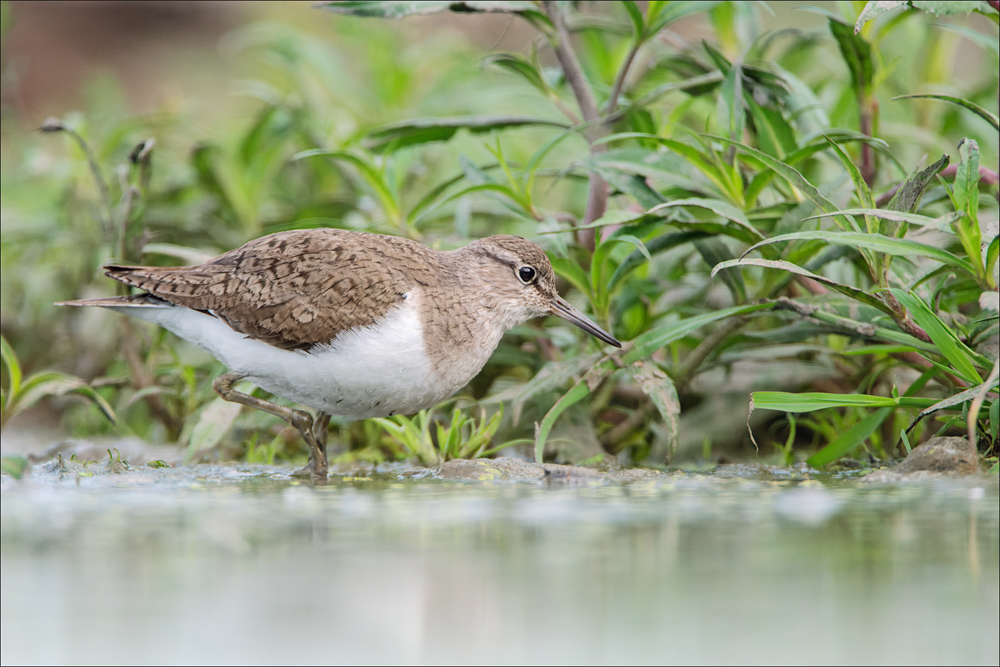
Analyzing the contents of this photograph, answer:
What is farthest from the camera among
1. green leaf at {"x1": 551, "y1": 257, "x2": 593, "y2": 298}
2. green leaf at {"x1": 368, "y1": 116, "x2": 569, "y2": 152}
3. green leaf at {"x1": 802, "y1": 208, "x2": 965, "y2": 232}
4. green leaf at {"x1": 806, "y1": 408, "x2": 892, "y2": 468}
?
green leaf at {"x1": 368, "y1": 116, "x2": 569, "y2": 152}

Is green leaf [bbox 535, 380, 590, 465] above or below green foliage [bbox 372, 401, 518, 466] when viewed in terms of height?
above

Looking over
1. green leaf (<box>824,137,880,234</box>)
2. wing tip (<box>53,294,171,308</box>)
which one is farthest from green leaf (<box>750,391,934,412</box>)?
wing tip (<box>53,294,171,308</box>)

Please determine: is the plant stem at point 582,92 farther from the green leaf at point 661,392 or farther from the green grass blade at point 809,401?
the green grass blade at point 809,401

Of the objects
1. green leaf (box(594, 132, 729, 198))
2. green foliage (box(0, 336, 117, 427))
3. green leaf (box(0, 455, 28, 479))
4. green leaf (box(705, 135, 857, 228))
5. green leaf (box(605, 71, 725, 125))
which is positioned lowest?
green leaf (box(0, 455, 28, 479))

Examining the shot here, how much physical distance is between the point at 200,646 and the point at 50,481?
1893mm

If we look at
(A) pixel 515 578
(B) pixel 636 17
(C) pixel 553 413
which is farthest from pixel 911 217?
(A) pixel 515 578

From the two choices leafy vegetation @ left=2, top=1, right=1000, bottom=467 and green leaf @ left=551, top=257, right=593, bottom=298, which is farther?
green leaf @ left=551, top=257, right=593, bottom=298

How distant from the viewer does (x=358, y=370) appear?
3.36 metres

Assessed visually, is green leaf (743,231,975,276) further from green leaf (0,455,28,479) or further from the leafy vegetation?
green leaf (0,455,28,479)

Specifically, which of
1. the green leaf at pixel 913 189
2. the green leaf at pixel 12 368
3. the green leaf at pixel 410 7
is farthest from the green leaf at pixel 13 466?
the green leaf at pixel 913 189

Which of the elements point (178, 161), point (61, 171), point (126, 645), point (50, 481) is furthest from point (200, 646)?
point (178, 161)

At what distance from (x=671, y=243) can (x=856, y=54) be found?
1.14 metres

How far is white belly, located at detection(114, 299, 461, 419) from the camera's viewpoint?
3373 mm

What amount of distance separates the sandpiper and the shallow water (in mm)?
710
